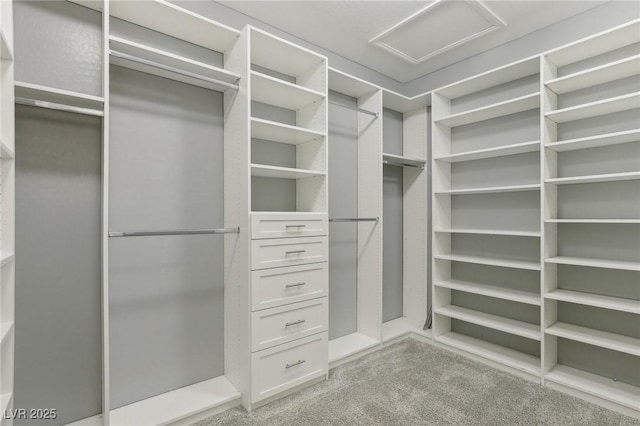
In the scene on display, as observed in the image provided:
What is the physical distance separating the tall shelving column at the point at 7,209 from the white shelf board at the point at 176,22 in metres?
0.63

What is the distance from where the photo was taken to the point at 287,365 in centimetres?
213

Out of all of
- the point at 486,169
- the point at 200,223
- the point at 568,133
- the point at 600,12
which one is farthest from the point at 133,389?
the point at 600,12

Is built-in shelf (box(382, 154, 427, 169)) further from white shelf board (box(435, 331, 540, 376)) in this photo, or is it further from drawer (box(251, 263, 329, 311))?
white shelf board (box(435, 331, 540, 376))

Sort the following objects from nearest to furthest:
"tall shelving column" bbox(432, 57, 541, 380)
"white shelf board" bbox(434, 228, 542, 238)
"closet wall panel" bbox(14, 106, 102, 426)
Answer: "closet wall panel" bbox(14, 106, 102, 426) < "white shelf board" bbox(434, 228, 542, 238) < "tall shelving column" bbox(432, 57, 541, 380)

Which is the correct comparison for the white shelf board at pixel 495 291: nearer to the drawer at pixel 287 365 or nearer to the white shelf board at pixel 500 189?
the white shelf board at pixel 500 189

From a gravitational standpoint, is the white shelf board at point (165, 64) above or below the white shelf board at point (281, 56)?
below

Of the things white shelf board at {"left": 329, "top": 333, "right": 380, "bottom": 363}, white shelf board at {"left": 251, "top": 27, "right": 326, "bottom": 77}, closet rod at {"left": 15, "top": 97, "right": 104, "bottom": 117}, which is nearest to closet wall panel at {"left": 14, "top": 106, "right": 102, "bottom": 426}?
closet rod at {"left": 15, "top": 97, "right": 104, "bottom": 117}

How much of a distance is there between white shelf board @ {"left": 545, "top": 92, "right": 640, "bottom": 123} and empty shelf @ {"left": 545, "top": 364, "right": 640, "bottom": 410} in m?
1.80

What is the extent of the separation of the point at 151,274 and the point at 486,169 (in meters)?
2.79

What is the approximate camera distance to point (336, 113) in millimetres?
2977

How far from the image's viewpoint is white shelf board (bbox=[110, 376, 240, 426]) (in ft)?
5.92

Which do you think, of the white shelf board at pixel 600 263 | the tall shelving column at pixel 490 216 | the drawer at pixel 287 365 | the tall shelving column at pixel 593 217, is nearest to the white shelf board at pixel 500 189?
the tall shelving column at pixel 490 216

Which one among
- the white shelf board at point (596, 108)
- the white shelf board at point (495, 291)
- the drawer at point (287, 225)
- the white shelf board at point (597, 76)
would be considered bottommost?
the white shelf board at point (495, 291)

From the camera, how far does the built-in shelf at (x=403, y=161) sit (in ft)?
9.98
